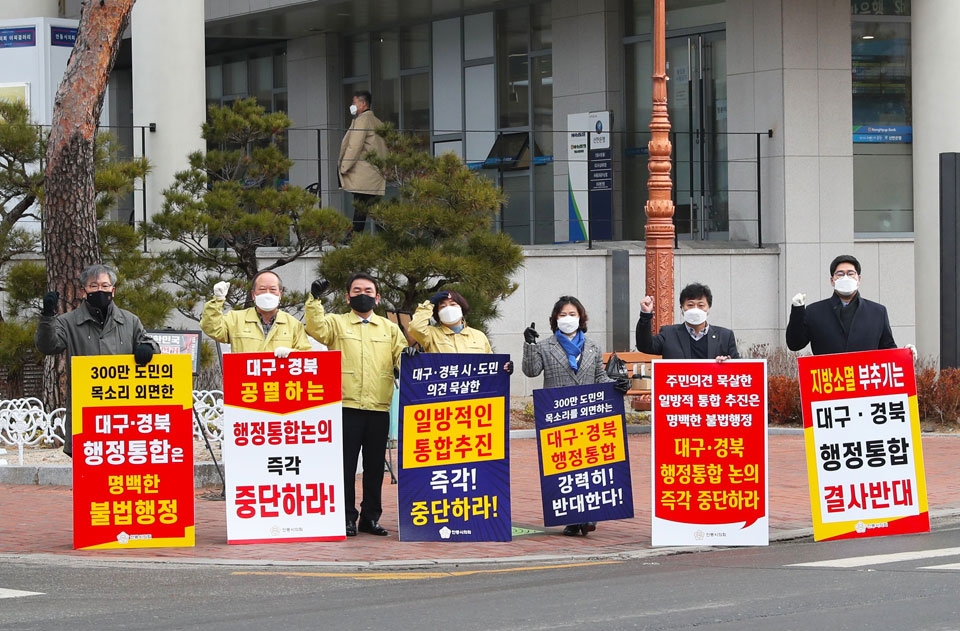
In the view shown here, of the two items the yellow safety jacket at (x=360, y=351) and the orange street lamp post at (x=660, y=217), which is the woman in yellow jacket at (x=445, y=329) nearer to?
the yellow safety jacket at (x=360, y=351)

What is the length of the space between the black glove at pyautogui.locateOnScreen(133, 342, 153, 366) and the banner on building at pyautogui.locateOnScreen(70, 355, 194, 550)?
47 mm

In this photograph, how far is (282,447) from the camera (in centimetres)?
998

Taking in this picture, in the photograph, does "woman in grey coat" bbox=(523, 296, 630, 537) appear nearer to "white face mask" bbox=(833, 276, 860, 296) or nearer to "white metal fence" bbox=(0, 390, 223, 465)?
"white face mask" bbox=(833, 276, 860, 296)

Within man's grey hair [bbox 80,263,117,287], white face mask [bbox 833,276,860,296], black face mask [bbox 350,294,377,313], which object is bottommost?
black face mask [bbox 350,294,377,313]

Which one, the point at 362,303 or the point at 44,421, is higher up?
A: the point at 362,303

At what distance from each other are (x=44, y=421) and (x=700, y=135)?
1246 centimetres

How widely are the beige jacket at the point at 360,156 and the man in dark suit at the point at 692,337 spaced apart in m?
9.76

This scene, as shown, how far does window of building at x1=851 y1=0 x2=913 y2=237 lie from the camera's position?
2327 cm

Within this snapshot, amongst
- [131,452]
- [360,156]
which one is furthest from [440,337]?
[360,156]

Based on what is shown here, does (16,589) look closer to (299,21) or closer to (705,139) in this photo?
(705,139)

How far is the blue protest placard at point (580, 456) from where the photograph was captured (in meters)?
10.3

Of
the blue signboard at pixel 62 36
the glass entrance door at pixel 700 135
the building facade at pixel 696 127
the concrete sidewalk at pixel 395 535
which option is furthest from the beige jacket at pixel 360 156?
the concrete sidewalk at pixel 395 535

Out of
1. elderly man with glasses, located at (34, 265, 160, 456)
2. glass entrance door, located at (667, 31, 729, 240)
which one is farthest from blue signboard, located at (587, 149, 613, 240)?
elderly man with glasses, located at (34, 265, 160, 456)

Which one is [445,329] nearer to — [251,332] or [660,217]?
[251,332]
